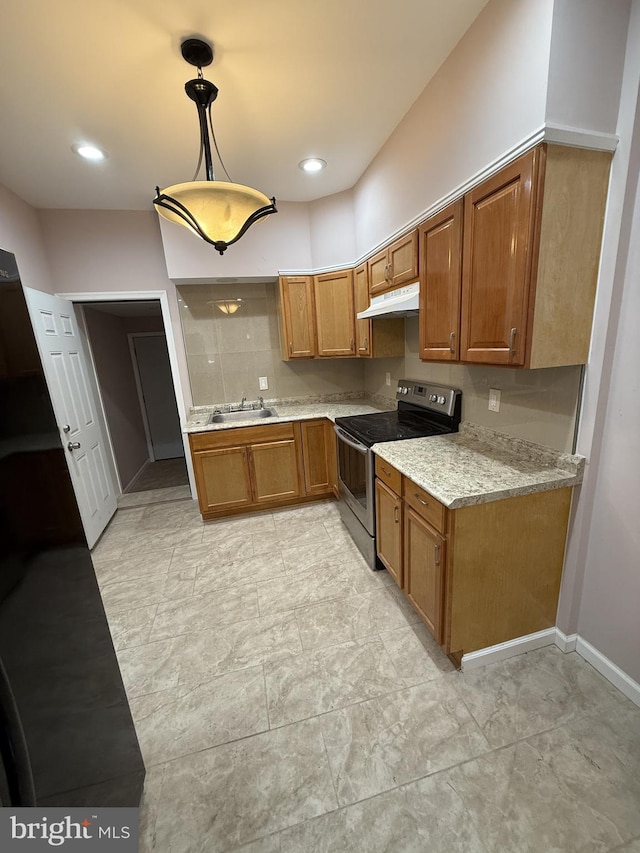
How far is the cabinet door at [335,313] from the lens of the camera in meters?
3.01

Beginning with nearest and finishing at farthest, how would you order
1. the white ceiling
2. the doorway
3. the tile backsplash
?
the white ceiling
the tile backsplash
the doorway

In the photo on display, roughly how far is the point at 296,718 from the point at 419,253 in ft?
7.86

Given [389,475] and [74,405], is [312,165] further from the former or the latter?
[74,405]

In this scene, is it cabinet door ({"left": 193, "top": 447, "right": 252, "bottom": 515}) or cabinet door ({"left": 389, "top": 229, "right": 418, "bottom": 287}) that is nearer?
cabinet door ({"left": 389, "top": 229, "right": 418, "bottom": 287})

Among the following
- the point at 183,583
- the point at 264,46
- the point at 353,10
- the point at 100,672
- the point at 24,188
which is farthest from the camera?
the point at 24,188

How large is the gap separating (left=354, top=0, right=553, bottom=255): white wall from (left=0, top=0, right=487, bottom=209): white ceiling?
0.10 meters

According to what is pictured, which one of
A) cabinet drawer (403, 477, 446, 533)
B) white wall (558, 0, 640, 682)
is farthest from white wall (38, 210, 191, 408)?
white wall (558, 0, 640, 682)

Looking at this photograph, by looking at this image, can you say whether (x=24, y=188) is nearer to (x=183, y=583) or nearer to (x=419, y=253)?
(x=419, y=253)

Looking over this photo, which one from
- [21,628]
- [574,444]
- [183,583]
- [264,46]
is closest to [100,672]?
[21,628]

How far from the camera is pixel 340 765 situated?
126cm

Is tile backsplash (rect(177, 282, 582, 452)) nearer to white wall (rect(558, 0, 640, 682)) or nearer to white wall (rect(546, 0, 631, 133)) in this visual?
white wall (rect(558, 0, 640, 682))

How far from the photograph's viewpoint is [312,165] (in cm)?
251

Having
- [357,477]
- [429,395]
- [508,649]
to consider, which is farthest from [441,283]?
[508,649]

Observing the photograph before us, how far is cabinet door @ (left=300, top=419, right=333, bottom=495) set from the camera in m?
3.16
